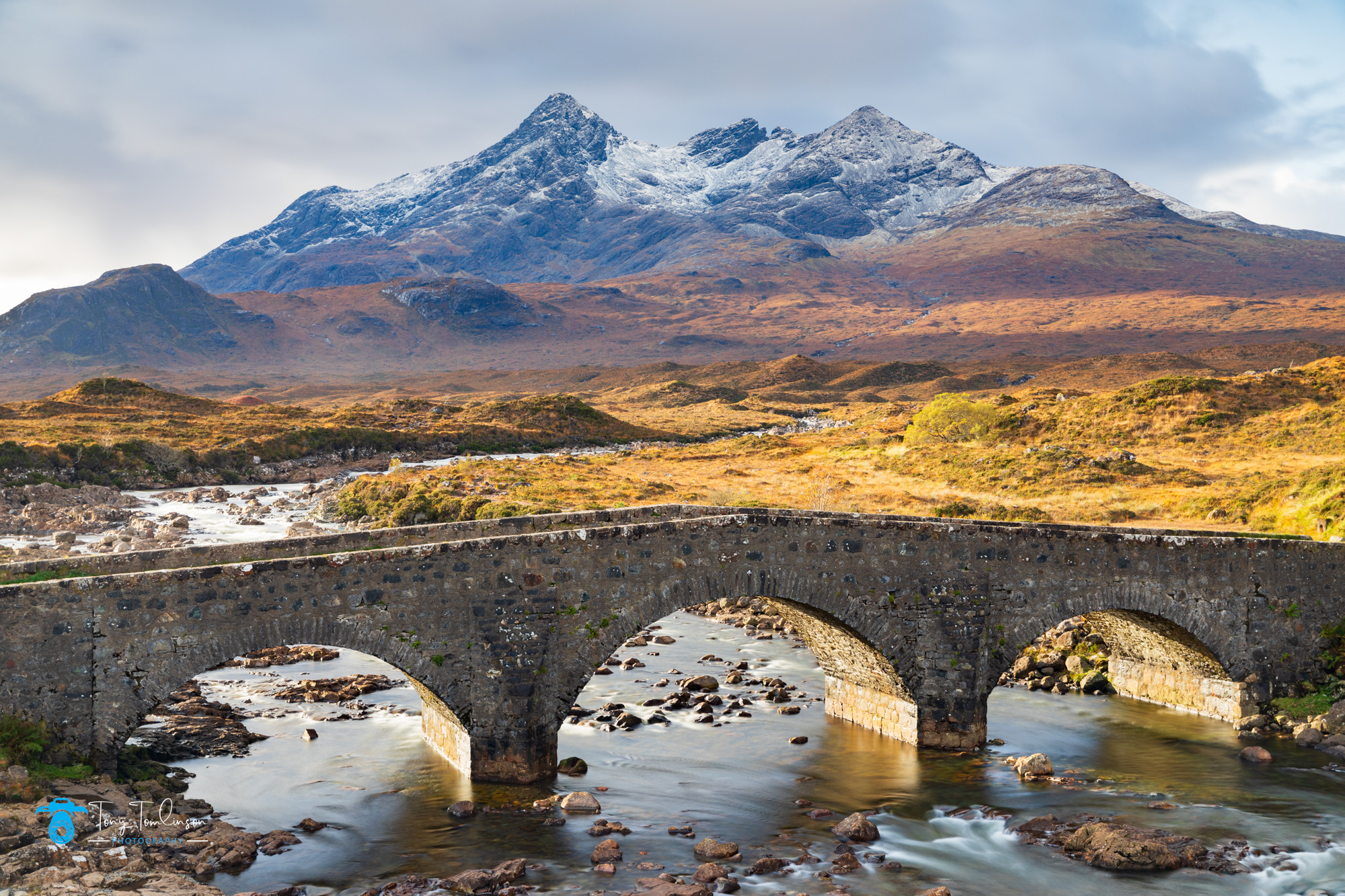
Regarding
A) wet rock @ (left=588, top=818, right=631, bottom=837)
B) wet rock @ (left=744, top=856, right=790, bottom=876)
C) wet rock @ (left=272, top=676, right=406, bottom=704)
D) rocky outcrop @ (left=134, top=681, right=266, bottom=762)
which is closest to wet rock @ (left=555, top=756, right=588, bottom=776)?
wet rock @ (left=588, top=818, right=631, bottom=837)

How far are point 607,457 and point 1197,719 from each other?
46340mm

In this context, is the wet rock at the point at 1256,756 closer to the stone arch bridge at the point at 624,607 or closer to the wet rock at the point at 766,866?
the stone arch bridge at the point at 624,607

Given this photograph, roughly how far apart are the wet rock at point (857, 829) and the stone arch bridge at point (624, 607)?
374cm

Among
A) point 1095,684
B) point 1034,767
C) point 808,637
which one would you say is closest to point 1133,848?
point 1034,767

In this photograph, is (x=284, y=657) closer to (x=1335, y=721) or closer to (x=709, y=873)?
(x=709, y=873)

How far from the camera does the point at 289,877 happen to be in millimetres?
14930

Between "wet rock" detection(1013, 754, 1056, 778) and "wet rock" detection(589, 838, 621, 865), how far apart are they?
8528mm

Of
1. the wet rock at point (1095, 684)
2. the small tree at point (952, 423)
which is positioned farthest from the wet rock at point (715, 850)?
the small tree at point (952, 423)

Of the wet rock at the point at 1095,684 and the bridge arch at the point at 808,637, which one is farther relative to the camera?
the wet rock at the point at 1095,684

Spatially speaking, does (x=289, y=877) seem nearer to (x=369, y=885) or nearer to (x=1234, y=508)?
(x=369, y=885)

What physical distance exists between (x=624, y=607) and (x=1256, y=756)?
13423 millimetres

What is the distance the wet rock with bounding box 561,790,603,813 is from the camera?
57.4ft

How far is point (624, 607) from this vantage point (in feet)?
60.5

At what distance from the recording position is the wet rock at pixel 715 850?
16.1 metres
